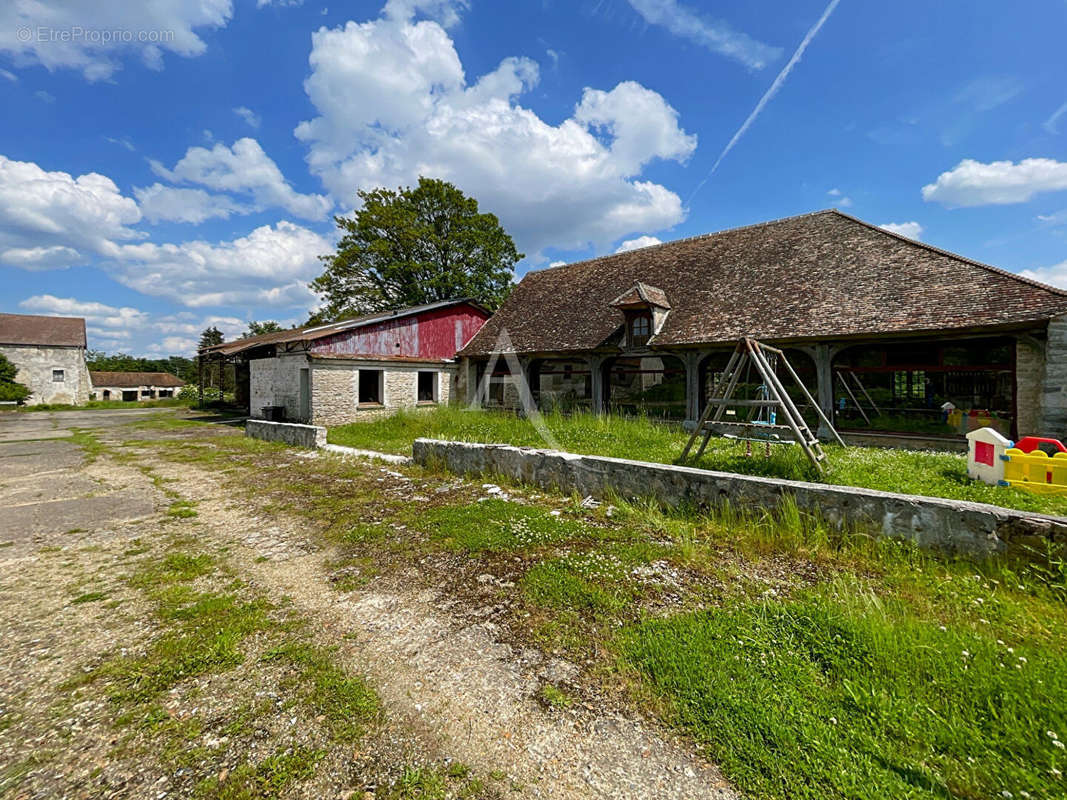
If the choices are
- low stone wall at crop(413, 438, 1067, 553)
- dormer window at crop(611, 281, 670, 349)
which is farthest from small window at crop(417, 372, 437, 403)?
low stone wall at crop(413, 438, 1067, 553)

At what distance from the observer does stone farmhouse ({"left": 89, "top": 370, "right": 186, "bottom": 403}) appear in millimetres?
46594

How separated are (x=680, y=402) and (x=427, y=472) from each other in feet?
38.5

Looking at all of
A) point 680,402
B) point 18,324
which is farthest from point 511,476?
point 18,324

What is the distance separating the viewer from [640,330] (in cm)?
1302

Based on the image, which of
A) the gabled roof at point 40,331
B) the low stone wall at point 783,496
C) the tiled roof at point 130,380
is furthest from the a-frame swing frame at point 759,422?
the tiled roof at point 130,380

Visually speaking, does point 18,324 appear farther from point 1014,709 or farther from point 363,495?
point 1014,709

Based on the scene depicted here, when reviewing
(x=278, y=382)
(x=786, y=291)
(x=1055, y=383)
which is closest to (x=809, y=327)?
(x=786, y=291)

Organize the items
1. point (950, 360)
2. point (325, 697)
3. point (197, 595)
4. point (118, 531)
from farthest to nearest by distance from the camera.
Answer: point (950, 360)
point (118, 531)
point (197, 595)
point (325, 697)

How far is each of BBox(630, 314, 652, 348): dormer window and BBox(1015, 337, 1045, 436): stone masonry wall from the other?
780cm

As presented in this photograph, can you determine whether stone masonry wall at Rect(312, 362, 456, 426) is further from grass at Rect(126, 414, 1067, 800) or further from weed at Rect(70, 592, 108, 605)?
weed at Rect(70, 592, 108, 605)

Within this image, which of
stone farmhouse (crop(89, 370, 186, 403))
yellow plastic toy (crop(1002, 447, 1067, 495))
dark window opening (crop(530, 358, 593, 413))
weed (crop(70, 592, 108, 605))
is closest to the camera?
weed (crop(70, 592, 108, 605))

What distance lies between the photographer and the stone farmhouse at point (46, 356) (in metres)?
34.1

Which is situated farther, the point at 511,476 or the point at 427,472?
the point at 427,472

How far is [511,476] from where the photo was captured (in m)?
7.16
